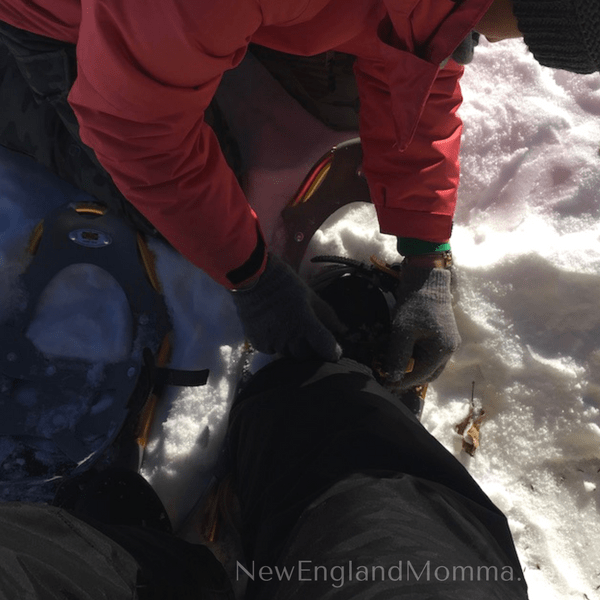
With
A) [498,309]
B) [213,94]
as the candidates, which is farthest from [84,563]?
[498,309]

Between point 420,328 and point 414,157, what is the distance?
1.05ft

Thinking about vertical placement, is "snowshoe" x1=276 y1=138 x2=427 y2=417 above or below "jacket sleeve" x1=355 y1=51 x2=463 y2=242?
below

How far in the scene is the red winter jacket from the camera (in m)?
0.63

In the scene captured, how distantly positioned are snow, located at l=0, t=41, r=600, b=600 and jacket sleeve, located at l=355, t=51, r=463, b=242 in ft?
0.52

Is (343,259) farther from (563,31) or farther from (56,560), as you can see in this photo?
(56,560)

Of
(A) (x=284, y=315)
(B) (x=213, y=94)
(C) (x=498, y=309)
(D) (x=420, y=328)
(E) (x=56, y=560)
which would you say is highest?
(B) (x=213, y=94)

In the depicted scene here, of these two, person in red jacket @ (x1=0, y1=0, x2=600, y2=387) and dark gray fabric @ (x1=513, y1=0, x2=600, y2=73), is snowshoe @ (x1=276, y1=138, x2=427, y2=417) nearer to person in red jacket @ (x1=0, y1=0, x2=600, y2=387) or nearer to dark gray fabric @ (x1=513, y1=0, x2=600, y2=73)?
person in red jacket @ (x1=0, y1=0, x2=600, y2=387)

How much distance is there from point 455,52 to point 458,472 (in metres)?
0.57

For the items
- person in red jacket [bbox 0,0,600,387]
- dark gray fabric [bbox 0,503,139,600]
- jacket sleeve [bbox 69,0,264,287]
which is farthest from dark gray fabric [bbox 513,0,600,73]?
dark gray fabric [bbox 0,503,139,600]

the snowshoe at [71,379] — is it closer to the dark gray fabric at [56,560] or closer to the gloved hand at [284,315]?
the gloved hand at [284,315]

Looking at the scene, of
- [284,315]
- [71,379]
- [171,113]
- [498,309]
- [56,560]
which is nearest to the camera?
[56,560]

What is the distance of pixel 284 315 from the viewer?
986 mm

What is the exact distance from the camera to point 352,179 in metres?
1.20

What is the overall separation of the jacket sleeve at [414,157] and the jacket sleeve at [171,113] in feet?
0.95
